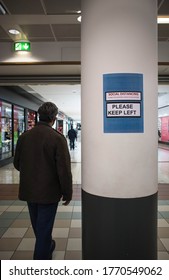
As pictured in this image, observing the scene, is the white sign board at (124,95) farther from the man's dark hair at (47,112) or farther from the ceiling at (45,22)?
the ceiling at (45,22)

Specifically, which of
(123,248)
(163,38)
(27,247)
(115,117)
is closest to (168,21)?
(163,38)

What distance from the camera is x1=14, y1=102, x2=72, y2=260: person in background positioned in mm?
2014

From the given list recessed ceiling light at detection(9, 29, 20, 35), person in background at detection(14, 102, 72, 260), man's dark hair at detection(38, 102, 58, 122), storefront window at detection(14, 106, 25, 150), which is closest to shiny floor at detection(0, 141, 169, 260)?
person in background at detection(14, 102, 72, 260)

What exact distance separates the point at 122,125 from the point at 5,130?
8138 mm

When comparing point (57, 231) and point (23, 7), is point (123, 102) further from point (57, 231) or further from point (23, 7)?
point (23, 7)

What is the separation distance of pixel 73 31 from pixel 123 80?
3260 mm

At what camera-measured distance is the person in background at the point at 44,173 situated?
2014 millimetres

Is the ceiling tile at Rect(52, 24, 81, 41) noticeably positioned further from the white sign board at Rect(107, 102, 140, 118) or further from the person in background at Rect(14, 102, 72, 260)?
the white sign board at Rect(107, 102, 140, 118)

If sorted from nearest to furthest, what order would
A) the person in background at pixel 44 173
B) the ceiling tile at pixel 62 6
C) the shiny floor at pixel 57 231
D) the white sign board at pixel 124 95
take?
1. the white sign board at pixel 124 95
2. the person in background at pixel 44 173
3. the shiny floor at pixel 57 231
4. the ceiling tile at pixel 62 6

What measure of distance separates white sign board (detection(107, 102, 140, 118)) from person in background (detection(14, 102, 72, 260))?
547 millimetres

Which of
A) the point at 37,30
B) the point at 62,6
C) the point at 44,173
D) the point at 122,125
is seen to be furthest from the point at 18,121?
the point at 122,125

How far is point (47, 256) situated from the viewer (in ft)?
7.14

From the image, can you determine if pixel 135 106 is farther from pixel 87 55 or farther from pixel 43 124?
pixel 43 124

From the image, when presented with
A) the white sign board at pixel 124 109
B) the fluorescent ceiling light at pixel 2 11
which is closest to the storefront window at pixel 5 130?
the fluorescent ceiling light at pixel 2 11
